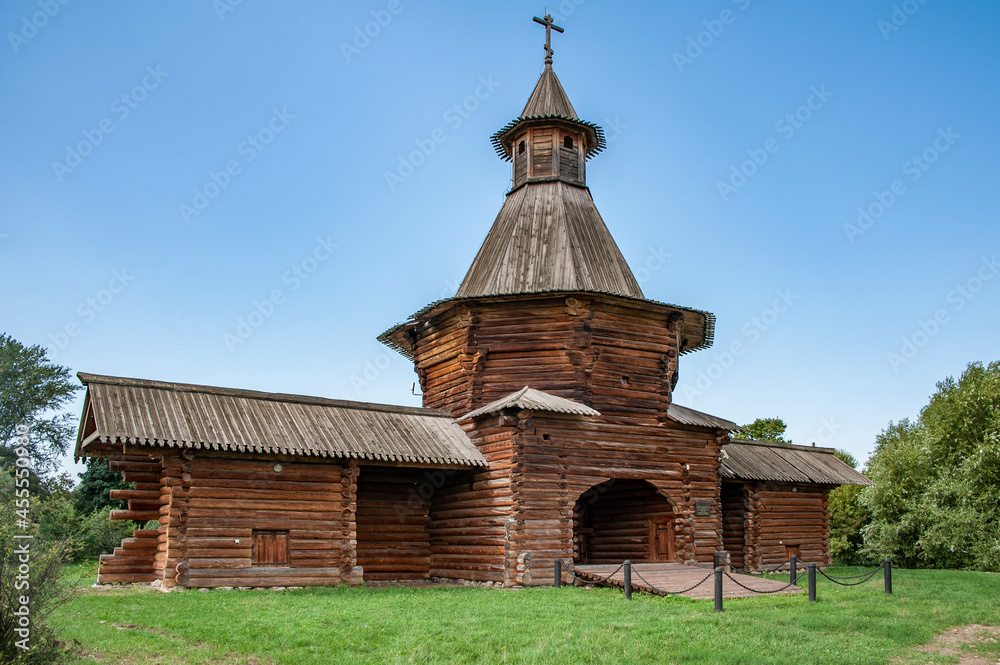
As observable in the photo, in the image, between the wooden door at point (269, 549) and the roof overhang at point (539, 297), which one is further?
the roof overhang at point (539, 297)

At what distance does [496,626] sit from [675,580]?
6821 mm

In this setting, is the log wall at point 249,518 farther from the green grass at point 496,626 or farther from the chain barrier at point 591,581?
the chain barrier at point 591,581

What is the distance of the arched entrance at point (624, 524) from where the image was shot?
78.4 ft

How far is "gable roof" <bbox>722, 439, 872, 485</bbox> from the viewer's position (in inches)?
1100

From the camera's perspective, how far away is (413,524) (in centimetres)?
2317

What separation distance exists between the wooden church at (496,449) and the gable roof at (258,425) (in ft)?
0.19

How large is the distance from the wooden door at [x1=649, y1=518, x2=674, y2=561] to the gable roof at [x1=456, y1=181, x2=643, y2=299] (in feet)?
21.1

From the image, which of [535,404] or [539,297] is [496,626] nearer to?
[535,404]

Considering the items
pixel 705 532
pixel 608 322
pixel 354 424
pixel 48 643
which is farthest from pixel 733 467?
pixel 48 643

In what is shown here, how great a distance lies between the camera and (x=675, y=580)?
18984 mm

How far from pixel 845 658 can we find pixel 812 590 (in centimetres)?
542

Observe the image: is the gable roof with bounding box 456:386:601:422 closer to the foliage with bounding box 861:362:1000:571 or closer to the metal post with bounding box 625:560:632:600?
the metal post with bounding box 625:560:632:600

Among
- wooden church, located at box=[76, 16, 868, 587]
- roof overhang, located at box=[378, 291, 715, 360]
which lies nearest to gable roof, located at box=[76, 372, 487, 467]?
wooden church, located at box=[76, 16, 868, 587]

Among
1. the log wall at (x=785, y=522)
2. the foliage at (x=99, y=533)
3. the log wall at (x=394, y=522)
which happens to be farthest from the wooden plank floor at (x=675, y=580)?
the foliage at (x=99, y=533)
